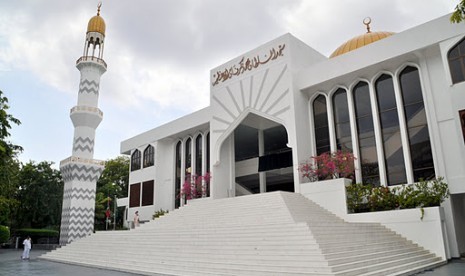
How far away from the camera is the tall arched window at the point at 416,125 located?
12234 millimetres

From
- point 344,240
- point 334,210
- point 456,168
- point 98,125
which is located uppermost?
point 98,125

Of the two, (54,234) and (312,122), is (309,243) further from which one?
(54,234)

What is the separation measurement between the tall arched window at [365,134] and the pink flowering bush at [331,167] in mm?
628

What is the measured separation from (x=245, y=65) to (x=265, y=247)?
35.6 ft

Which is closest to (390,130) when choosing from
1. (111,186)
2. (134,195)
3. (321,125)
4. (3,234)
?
(321,125)

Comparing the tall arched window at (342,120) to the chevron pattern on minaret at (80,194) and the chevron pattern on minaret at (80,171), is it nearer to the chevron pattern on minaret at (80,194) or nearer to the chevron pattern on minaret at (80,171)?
the chevron pattern on minaret at (80,171)

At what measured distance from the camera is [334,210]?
12.7m

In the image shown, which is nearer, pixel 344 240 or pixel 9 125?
pixel 344 240

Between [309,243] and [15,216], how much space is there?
88.7ft

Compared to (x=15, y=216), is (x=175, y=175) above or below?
above

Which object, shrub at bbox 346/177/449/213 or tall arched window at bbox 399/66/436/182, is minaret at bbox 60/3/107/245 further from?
tall arched window at bbox 399/66/436/182

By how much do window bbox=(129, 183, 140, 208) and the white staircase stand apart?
9279mm

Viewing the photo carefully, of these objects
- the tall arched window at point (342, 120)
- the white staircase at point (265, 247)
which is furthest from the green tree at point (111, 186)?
the tall arched window at point (342, 120)

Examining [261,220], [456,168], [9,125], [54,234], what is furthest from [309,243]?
[54,234]
